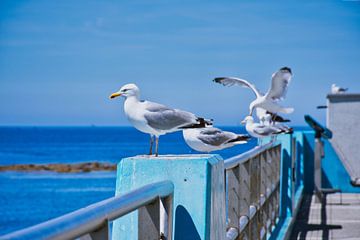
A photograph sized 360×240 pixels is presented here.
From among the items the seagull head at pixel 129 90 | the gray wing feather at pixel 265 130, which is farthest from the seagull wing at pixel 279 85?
the seagull head at pixel 129 90

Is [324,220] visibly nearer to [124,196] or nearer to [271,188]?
[271,188]

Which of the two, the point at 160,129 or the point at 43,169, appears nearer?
the point at 160,129

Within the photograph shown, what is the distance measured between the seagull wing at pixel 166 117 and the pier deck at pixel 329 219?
5621 millimetres

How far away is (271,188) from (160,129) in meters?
5.24

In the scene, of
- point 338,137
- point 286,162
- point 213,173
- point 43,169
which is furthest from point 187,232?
point 43,169

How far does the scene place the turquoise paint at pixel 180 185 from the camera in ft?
11.9

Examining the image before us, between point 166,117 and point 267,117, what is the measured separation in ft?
28.7

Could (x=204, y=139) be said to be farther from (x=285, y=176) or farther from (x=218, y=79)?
(x=285, y=176)

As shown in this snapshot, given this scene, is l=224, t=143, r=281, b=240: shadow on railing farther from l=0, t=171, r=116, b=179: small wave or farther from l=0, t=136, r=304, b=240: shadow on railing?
l=0, t=171, r=116, b=179: small wave

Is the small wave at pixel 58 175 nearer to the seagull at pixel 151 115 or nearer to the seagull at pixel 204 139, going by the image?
the seagull at pixel 204 139

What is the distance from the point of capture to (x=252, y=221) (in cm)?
675

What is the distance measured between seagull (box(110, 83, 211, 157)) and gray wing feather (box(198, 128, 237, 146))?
3.95ft

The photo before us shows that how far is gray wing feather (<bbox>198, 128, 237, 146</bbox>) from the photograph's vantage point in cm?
589

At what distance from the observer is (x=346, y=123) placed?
709 inches
